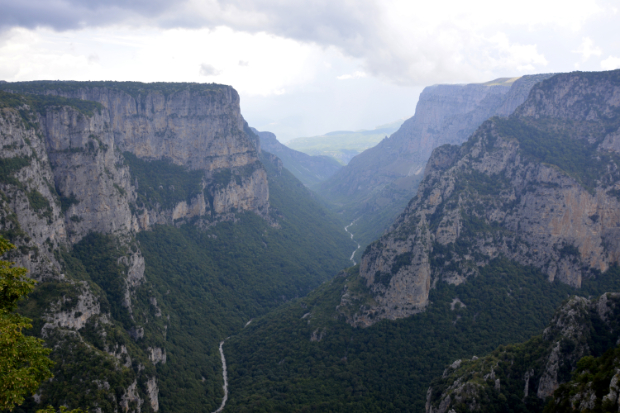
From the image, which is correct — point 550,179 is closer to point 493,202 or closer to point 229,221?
point 493,202

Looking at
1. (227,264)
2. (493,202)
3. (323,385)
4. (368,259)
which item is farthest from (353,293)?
(227,264)

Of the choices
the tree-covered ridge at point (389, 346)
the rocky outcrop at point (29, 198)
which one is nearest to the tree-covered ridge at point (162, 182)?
the rocky outcrop at point (29, 198)

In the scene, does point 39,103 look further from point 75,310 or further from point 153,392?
point 153,392

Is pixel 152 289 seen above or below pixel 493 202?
below

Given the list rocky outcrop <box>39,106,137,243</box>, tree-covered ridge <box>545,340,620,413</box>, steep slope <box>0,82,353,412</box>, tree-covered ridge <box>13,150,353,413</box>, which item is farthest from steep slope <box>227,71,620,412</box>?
rocky outcrop <box>39,106,137,243</box>

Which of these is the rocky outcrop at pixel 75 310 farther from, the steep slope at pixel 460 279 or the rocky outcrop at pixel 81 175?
the steep slope at pixel 460 279

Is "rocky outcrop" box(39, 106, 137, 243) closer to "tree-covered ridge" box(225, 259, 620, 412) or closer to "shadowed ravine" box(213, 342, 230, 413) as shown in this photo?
"shadowed ravine" box(213, 342, 230, 413)
